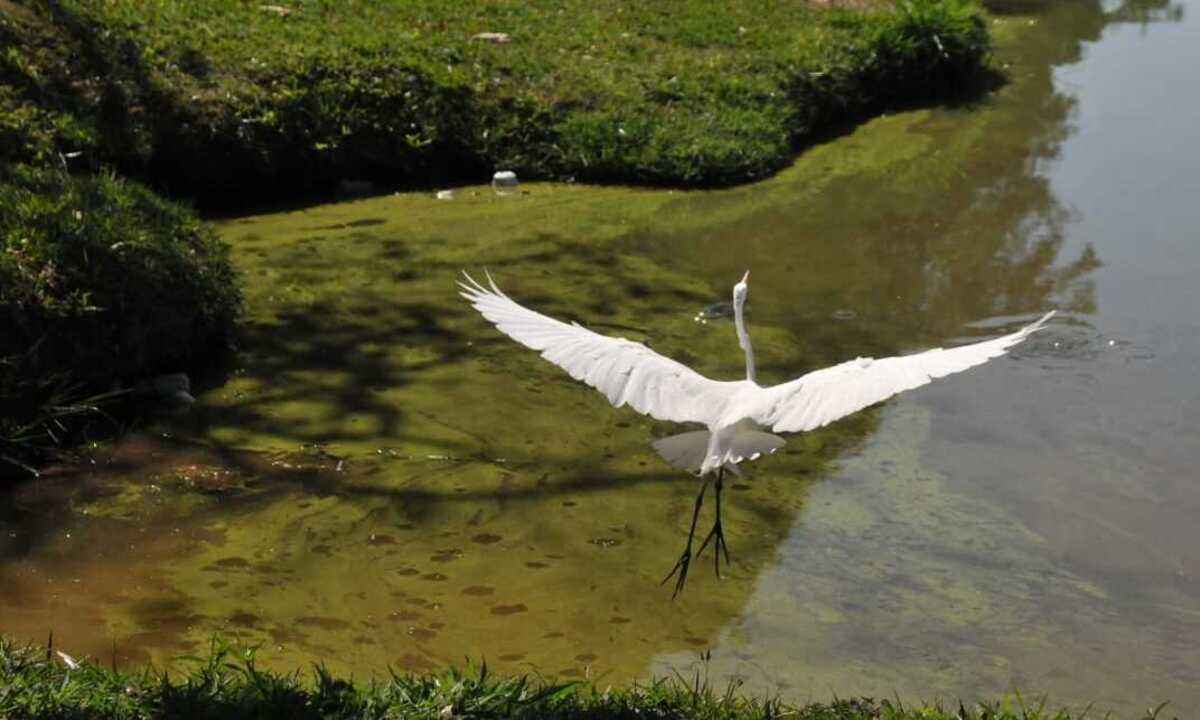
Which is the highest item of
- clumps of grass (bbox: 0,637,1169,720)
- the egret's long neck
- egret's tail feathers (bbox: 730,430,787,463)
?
the egret's long neck

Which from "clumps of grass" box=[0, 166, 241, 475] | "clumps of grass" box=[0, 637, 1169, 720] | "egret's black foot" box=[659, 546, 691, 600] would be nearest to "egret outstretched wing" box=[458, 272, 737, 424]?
"egret's black foot" box=[659, 546, 691, 600]

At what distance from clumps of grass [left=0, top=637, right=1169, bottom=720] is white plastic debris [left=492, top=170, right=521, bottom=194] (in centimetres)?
534

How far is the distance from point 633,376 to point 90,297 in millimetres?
2326

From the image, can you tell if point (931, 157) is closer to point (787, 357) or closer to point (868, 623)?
point (787, 357)

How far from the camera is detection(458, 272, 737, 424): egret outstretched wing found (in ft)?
14.5

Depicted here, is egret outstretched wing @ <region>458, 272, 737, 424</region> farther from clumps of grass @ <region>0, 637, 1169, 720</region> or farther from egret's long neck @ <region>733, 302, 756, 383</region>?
clumps of grass @ <region>0, 637, 1169, 720</region>

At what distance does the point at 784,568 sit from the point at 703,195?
172 inches

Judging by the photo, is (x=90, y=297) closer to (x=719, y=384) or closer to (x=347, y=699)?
(x=719, y=384)

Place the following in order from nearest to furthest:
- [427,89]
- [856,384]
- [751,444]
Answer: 1. [856,384]
2. [751,444]
3. [427,89]

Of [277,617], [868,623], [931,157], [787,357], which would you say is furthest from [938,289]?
[277,617]

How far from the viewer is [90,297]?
5.79m

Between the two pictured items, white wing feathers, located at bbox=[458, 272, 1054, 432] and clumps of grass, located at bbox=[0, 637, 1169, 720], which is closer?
clumps of grass, located at bbox=[0, 637, 1169, 720]

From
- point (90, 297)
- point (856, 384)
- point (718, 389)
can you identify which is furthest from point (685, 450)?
point (90, 297)

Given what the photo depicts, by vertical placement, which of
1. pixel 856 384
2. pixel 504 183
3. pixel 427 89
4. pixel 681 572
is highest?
pixel 856 384
